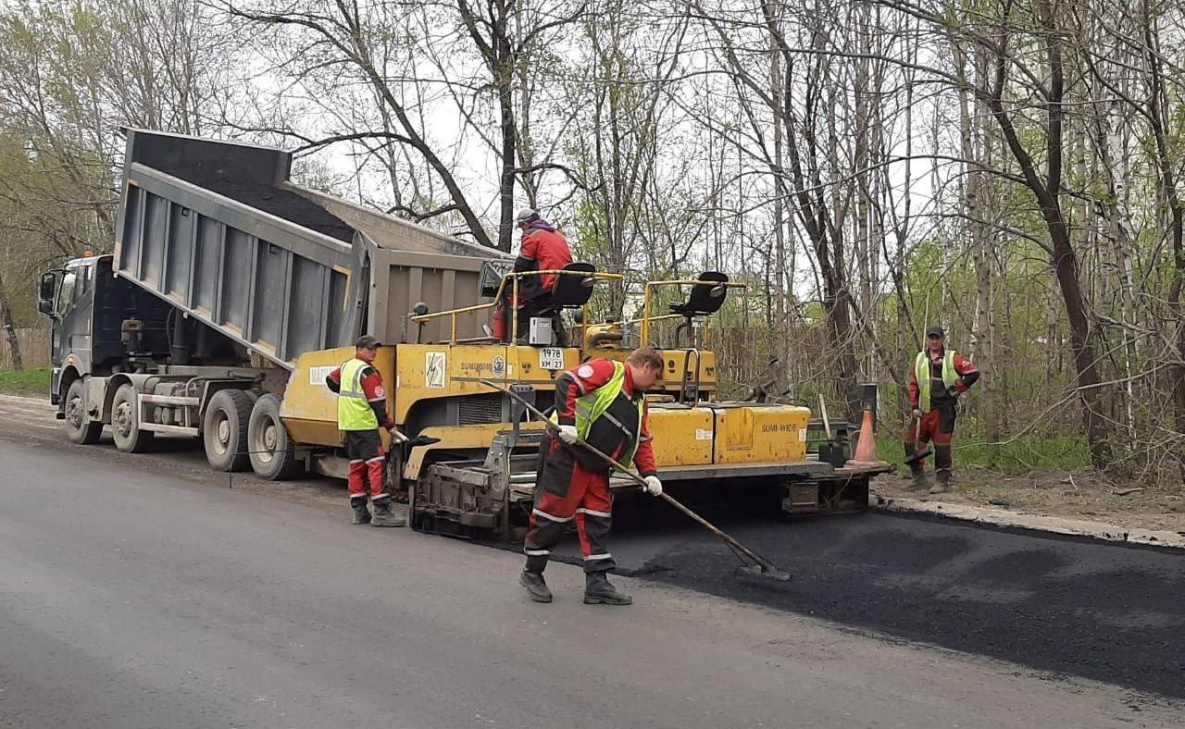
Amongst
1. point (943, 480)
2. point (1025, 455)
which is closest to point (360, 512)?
point (943, 480)

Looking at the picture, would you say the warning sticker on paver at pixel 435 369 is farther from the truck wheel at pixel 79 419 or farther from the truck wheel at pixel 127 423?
the truck wheel at pixel 79 419

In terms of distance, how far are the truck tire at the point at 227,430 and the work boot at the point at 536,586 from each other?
6509 millimetres

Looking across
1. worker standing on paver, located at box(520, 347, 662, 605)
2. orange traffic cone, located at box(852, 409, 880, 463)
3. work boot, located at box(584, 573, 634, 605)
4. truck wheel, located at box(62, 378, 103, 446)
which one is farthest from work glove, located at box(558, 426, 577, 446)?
truck wheel, located at box(62, 378, 103, 446)

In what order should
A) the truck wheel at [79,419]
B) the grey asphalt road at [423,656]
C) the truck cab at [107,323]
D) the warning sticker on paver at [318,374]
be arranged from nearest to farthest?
the grey asphalt road at [423,656] < the warning sticker on paver at [318,374] < the truck cab at [107,323] < the truck wheel at [79,419]

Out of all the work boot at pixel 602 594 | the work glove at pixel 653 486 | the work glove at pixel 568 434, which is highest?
the work glove at pixel 568 434

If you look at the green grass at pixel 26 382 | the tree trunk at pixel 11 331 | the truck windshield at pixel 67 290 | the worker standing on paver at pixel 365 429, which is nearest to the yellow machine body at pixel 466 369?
the worker standing on paver at pixel 365 429

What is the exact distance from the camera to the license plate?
8.80 m

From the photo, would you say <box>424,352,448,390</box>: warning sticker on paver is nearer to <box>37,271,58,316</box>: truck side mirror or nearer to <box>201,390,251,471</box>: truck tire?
<box>201,390,251,471</box>: truck tire

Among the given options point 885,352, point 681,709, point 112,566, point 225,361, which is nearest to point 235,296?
point 225,361

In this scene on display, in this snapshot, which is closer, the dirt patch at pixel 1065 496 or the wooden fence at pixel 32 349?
the dirt patch at pixel 1065 496

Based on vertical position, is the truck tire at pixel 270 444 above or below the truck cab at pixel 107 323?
below

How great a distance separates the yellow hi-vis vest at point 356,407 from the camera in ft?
29.2

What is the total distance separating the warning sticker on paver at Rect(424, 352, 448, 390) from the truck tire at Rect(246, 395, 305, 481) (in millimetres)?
2759

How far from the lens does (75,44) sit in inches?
1062
